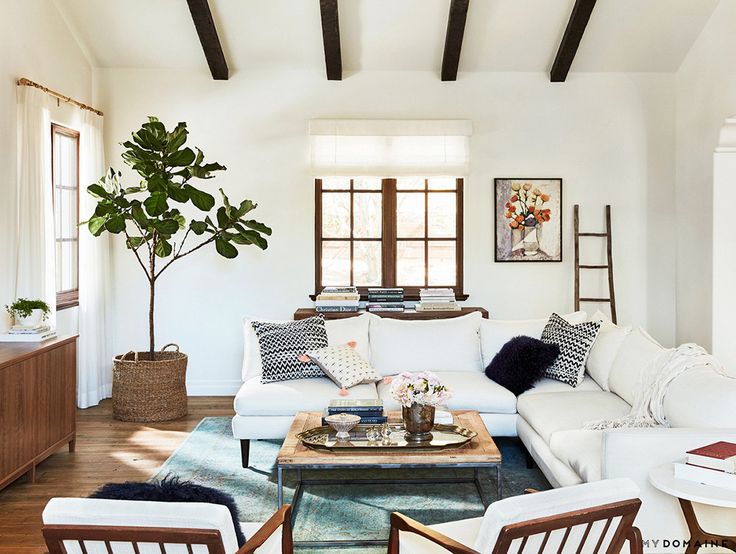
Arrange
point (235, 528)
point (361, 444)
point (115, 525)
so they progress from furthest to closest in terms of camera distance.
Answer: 1. point (361, 444)
2. point (235, 528)
3. point (115, 525)

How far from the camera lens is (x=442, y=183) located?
7.00 metres

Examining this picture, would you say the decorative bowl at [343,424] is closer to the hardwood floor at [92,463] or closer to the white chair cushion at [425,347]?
the hardwood floor at [92,463]

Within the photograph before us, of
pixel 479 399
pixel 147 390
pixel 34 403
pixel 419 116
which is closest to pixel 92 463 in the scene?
pixel 34 403

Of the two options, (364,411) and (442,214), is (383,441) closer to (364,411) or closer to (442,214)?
(364,411)

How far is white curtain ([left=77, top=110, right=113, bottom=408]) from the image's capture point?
20.8 feet

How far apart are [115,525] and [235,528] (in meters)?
0.34

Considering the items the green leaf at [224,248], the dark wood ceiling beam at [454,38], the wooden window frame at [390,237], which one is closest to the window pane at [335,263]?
the wooden window frame at [390,237]

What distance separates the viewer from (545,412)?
4.39m

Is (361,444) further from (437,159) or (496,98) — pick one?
(496,98)

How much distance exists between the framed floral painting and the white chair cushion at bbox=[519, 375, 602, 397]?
2089 millimetres

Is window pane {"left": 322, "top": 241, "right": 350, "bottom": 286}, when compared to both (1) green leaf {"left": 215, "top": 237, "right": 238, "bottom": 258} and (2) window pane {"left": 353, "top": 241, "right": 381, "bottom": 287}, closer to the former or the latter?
(2) window pane {"left": 353, "top": 241, "right": 381, "bottom": 287}

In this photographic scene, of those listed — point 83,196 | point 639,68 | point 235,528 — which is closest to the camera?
point 235,528

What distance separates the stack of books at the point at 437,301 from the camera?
6.59 m

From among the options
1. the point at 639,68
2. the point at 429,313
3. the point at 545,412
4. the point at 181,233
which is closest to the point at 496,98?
the point at 639,68
